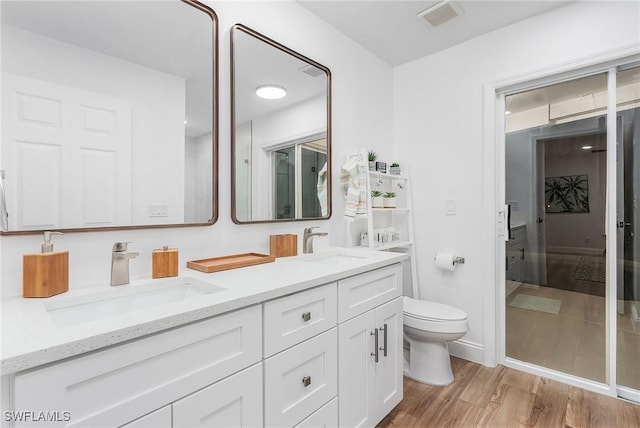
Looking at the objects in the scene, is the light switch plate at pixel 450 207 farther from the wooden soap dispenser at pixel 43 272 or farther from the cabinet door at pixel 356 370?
the wooden soap dispenser at pixel 43 272

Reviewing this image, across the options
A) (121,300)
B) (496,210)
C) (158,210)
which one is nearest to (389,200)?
(496,210)

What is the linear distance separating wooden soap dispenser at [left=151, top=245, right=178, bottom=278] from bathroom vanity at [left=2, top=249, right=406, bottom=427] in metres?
0.06

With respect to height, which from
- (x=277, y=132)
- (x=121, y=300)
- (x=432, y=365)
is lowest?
(x=432, y=365)

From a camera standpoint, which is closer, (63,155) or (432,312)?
(63,155)

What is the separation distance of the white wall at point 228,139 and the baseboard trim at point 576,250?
146 cm

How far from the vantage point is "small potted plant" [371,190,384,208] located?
7.94ft

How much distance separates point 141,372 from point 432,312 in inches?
70.9

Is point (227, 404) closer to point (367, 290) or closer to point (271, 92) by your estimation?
point (367, 290)

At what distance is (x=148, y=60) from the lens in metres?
1.35

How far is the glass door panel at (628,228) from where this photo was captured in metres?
1.88

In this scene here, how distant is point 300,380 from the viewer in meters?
1.20

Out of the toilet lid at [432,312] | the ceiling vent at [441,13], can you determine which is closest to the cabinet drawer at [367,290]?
the toilet lid at [432,312]

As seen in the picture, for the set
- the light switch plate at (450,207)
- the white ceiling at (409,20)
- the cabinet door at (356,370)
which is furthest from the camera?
the light switch plate at (450,207)

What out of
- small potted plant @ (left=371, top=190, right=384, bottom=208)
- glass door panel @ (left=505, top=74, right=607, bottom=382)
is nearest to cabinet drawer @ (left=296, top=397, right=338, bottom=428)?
small potted plant @ (left=371, top=190, right=384, bottom=208)
